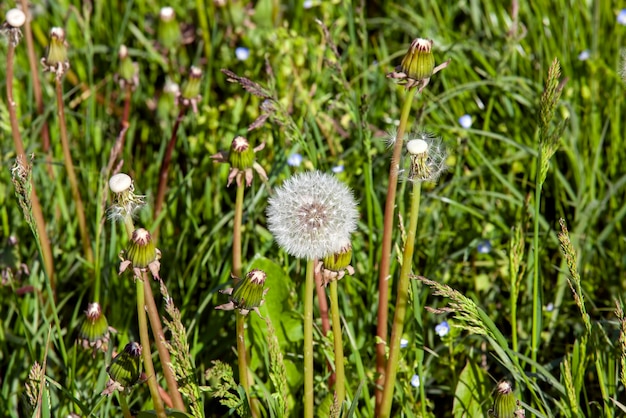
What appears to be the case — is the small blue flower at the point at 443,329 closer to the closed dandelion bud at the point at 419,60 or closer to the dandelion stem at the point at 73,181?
the closed dandelion bud at the point at 419,60

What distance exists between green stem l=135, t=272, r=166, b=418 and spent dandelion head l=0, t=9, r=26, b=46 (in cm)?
100

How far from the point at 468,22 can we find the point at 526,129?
0.75 metres

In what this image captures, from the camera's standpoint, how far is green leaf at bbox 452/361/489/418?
1886 mm

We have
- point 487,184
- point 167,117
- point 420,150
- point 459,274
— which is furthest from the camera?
point 167,117

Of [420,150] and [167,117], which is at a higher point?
[420,150]

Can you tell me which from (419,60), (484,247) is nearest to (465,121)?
(484,247)

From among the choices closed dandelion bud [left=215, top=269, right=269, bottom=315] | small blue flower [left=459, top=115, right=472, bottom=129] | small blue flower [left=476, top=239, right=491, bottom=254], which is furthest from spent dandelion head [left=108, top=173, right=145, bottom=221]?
small blue flower [left=459, top=115, right=472, bottom=129]

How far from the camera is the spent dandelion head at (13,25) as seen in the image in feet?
6.99

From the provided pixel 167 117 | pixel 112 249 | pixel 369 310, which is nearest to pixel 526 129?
pixel 369 310

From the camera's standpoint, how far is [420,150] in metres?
1.45

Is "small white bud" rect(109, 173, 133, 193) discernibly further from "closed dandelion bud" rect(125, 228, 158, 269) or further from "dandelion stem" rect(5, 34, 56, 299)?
"dandelion stem" rect(5, 34, 56, 299)

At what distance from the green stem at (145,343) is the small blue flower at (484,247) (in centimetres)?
111

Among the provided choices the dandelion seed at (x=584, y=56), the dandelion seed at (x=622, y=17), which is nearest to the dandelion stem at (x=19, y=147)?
the dandelion seed at (x=584, y=56)

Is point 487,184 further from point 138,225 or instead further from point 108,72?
point 108,72
